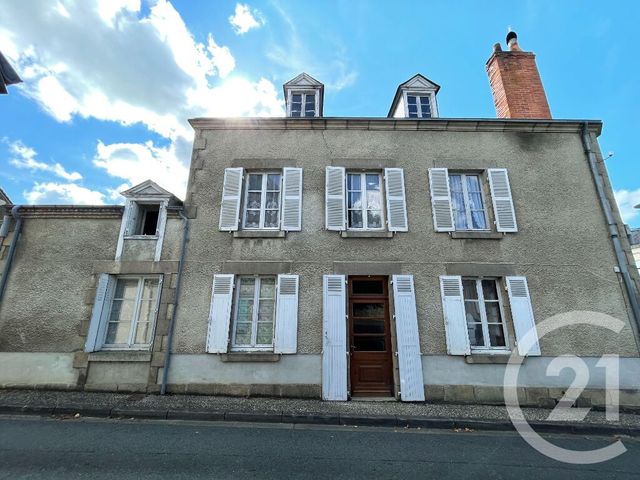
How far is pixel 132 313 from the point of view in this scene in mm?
6242

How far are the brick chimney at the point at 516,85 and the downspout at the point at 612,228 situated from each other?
1405mm

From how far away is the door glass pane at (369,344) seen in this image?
237 inches

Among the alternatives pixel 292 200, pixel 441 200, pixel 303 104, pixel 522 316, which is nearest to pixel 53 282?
pixel 292 200

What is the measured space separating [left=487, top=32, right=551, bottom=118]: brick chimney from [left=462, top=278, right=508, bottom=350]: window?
16.3ft

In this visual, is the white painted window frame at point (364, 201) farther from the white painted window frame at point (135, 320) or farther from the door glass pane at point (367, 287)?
the white painted window frame at point (135, 320)

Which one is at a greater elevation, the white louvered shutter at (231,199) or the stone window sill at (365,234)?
the white louvered shutter at (231,199)

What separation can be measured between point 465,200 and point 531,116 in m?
3.53

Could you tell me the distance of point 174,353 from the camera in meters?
5.85

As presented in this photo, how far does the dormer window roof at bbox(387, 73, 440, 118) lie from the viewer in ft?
26.6

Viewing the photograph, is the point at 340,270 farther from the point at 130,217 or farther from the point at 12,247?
the point at 12,247

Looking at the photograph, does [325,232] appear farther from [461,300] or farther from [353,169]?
[461,300]

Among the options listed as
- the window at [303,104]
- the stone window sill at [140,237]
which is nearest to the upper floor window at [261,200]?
the stone window sill at [140,237]

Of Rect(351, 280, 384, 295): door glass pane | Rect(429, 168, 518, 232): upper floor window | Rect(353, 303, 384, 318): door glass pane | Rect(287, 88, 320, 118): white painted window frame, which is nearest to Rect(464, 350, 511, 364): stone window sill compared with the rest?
Rect(353, 303, 384, 318): door glass pane

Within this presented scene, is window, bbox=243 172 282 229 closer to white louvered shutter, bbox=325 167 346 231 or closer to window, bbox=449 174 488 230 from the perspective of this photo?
white louvered shutter, bbox=325 167 346 231
